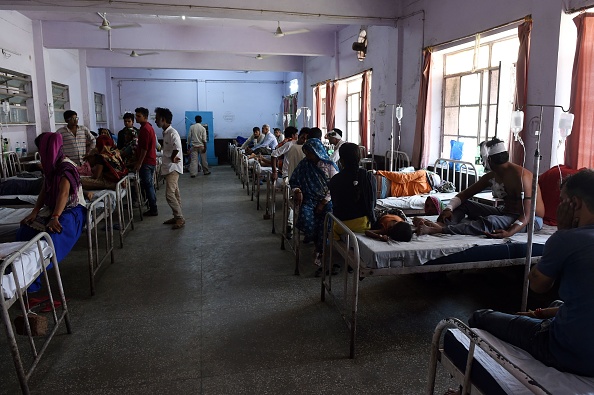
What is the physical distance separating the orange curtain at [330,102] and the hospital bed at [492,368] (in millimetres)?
8636

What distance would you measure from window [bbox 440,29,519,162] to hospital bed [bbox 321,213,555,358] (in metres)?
2.24

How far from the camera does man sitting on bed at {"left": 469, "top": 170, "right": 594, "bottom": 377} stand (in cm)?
154

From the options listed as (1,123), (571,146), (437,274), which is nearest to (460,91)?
(571,146)

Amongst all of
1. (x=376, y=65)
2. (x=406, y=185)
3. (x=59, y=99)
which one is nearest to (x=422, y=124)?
(x=406, y=185)

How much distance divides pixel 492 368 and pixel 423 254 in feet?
4.08

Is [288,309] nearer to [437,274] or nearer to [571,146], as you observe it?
[437,274]

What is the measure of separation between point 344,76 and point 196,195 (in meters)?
4.32

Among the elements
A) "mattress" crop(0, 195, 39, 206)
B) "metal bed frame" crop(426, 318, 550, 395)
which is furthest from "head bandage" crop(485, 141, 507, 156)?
"mattress" crop(0, 195, 39, 206)

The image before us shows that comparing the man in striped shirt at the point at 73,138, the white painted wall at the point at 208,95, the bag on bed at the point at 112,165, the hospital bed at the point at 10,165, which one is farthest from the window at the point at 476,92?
the white painted wall at the point at 208,95

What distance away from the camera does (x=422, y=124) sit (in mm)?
6254

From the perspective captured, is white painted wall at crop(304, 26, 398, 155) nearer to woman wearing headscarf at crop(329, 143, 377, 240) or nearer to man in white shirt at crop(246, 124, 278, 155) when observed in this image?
man in white shirt at crop(246, 124, 278, 155)

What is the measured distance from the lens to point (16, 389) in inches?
91.7

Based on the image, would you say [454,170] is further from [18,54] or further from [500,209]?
[18,54]

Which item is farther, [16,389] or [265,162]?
[265,162]
